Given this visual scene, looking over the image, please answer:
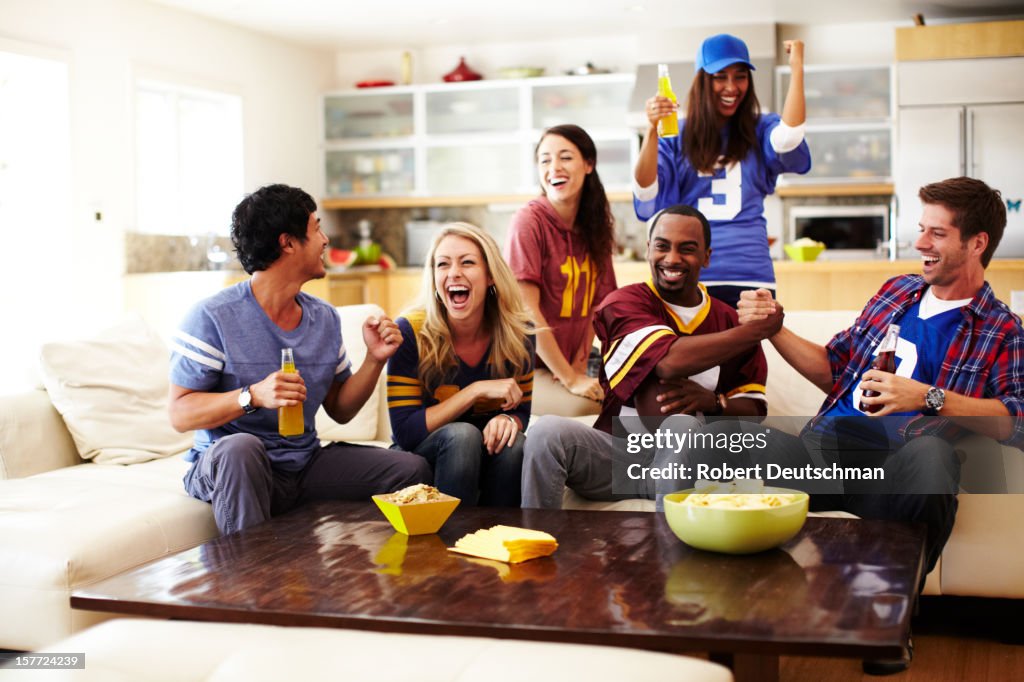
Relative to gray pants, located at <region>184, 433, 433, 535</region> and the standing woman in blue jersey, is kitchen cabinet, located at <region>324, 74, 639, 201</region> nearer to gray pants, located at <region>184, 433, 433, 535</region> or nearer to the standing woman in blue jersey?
the standing woman in blue jersey

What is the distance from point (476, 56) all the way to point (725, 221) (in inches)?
216

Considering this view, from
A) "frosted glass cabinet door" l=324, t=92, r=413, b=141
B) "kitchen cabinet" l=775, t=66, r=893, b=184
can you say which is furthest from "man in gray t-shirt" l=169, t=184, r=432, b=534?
"frosted glass cabinet door" l=324, t=92, r=413, b=141

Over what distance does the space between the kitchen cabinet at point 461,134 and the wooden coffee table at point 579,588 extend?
5.89 metres

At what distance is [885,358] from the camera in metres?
2.59

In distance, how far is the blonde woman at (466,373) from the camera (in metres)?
2.70

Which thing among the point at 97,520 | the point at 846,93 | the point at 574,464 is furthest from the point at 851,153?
the point at 97,520

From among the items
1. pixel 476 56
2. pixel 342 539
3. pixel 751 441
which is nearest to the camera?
pixel 342 539

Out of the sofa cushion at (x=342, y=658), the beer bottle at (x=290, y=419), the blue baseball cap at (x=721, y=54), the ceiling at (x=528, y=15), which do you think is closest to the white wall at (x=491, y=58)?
the ceiling at (x=528, y=15)

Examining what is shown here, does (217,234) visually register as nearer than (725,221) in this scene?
No

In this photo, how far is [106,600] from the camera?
5.61ft

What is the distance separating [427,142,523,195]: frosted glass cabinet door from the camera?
798 cm

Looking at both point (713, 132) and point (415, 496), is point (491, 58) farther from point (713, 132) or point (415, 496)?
point (415, 496)

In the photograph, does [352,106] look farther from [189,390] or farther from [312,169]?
[189,390]

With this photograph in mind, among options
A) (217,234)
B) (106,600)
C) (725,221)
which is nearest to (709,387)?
(725,221)
